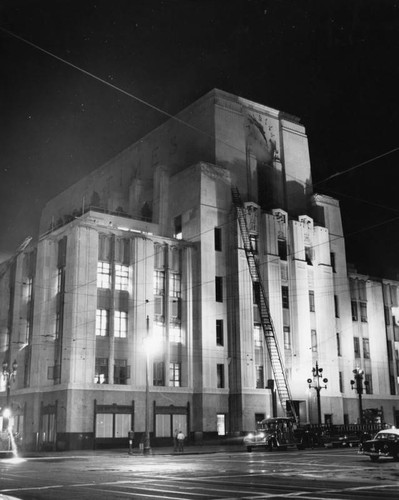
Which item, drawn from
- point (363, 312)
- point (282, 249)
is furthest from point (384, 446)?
point (363, 312)

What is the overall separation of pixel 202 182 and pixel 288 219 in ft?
37.1

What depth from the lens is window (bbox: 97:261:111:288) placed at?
54656mm

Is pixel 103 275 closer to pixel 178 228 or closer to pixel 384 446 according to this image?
pixel 178 228

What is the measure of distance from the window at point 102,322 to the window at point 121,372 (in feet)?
9.00

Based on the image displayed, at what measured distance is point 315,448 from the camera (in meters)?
43.8

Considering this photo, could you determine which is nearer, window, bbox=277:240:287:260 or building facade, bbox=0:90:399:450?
building facade, bbox=0:90:399:450

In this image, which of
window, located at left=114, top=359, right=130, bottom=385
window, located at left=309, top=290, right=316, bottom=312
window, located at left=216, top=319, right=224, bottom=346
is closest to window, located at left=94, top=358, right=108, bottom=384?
window, located at left=114, top=359, right=130, bottom=385

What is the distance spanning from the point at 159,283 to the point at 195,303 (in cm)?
400

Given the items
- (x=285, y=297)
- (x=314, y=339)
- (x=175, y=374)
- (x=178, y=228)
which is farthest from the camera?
(x=314, y=339)

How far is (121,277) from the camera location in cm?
5603

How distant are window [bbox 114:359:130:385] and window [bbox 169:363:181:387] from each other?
15.4 ft

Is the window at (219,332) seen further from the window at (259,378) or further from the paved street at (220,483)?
the paved street at (220,483)

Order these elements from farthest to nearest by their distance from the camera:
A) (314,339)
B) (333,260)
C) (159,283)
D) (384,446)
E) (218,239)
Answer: (333,260)
(314,339)
(218,239)
(159,283)
(384,446)

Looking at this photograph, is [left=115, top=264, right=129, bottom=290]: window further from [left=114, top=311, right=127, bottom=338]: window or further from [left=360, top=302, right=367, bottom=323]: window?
[left=360, top=302, right=367, bottom=323]: window
